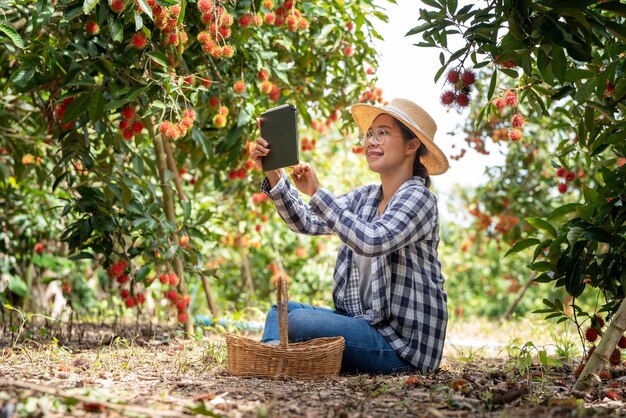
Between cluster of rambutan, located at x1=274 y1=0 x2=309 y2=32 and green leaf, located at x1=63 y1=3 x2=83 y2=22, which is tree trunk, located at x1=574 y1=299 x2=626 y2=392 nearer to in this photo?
cluster of rambutan, located at x1=274 y1=0 x2=309 y2=32

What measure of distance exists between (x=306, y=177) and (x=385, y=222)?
35cm

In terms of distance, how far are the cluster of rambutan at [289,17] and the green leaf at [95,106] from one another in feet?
2.57

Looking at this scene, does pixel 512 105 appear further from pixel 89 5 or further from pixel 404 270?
pixel 89 5

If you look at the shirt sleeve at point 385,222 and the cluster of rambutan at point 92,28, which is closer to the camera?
the shirt sleeve at point 385,222

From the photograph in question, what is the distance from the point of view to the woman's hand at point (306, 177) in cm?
251

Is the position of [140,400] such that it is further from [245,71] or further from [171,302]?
[245,71]

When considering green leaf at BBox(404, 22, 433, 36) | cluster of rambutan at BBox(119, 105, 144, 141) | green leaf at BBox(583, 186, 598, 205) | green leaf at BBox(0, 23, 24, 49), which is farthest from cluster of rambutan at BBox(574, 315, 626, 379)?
green leaf at BBox(0, 23, 24, 49)

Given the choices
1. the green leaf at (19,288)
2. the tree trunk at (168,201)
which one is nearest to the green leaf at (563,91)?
the tree trunk at (168,201)

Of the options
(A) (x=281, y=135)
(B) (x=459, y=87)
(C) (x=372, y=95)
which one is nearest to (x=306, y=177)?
(A) (x=281, y=135)

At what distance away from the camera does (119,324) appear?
427cm

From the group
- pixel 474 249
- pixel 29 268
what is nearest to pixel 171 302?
pixel 29 268

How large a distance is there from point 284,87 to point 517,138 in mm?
1550

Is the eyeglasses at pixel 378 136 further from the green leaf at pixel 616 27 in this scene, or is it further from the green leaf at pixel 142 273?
the green leaf at pixel 142 273

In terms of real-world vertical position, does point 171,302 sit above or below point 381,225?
below
